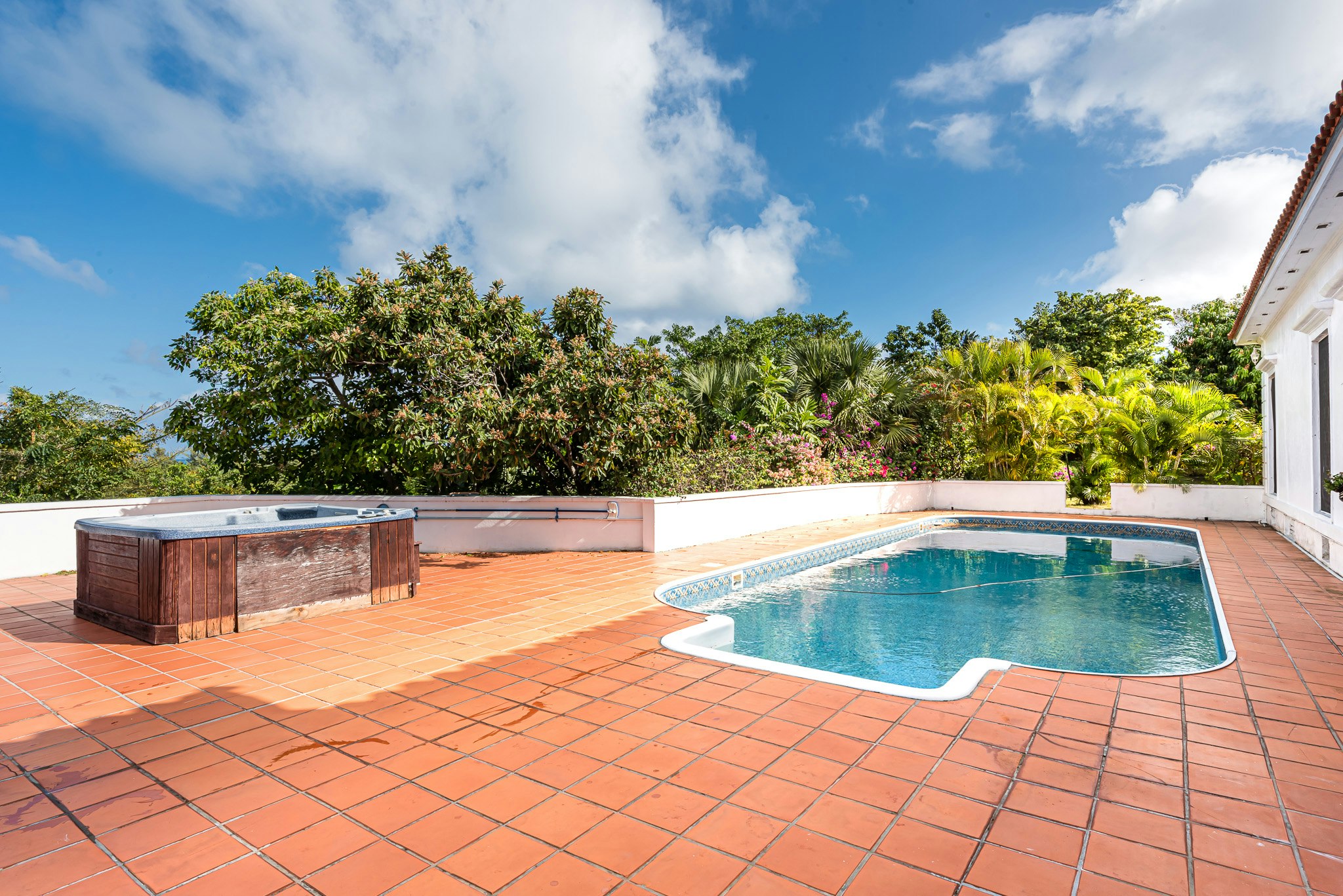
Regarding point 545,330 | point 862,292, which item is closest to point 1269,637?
point 545,330

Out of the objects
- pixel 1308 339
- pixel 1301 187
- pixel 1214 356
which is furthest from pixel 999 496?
pixel 1214 356

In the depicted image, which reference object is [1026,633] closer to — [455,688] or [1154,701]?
[1154,701]

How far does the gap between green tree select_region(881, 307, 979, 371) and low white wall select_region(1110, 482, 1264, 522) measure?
1455 cm

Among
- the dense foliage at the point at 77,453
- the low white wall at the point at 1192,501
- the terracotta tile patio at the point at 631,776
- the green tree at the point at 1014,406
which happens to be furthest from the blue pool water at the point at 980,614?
the dense foliage at the point at 77,453

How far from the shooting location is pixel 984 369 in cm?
1538

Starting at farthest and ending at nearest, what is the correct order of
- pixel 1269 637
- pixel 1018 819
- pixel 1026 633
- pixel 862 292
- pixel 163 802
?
pixel 862 292
pixel 1026 633
pixel 1269 637
pixel 163 802
pixel 1018 819

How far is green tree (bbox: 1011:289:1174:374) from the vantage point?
24.7m

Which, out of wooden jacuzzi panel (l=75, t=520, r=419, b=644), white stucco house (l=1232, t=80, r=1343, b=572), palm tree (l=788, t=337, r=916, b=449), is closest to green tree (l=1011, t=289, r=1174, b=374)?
palm tree (l=788, t=337, r=916, b=449)

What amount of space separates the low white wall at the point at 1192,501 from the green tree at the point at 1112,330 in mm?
12357

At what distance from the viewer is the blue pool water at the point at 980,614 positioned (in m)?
5.43

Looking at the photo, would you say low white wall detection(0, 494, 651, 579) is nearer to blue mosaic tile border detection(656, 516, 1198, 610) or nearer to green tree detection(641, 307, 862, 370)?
blue mosaic tile border detection(656, 516, 1198, 610)

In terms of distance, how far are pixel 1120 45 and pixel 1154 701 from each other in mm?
12042

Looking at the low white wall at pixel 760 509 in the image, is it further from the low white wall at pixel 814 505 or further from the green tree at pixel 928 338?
the green tree at pixel 928 338

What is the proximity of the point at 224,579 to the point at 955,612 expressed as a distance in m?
6.85
